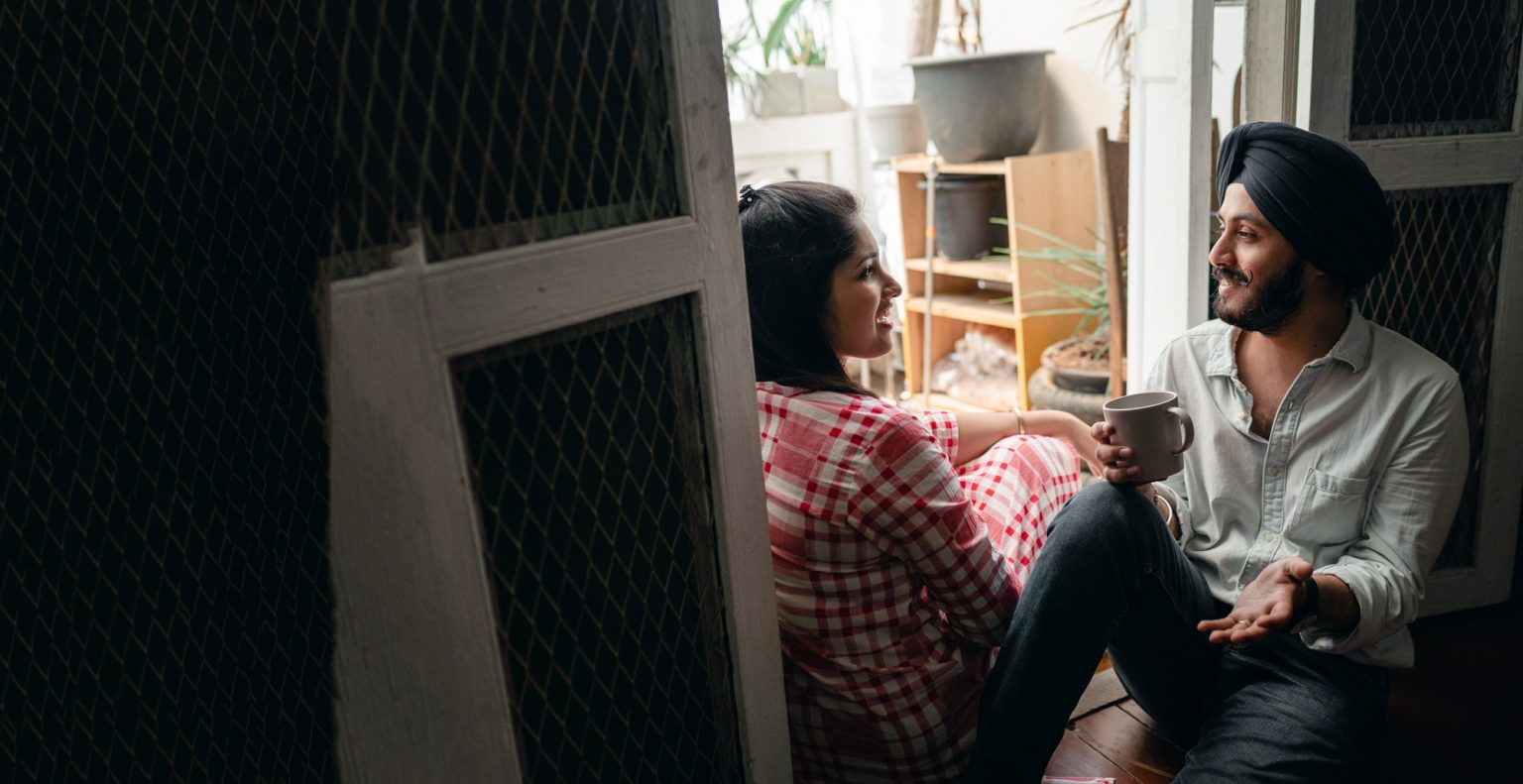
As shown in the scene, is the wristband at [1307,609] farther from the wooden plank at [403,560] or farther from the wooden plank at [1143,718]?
the wooden plank at [403,560]

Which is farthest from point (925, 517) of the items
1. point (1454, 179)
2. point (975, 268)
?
point (975, 268)

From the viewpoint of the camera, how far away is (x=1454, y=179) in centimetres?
169

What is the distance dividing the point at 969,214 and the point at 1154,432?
2.33 metres

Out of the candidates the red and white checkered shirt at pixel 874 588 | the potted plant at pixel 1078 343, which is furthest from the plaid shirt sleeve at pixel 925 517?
the potted plant at pixel 1078 343

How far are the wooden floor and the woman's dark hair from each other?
694mm

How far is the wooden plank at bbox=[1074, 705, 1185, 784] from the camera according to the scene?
1.56m

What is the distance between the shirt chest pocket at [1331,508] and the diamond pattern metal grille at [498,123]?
930 mm

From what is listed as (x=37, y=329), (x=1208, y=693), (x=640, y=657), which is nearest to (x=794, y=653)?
(x=640, y=657)

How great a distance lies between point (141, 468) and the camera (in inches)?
32.6

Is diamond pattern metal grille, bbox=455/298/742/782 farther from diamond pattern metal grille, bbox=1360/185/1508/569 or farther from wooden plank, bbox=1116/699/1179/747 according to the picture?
diamond pattern metal grille, bbox=1360/185/1508/569

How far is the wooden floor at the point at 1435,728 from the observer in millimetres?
1520

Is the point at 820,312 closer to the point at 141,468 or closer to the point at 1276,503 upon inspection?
the point at 1276,503

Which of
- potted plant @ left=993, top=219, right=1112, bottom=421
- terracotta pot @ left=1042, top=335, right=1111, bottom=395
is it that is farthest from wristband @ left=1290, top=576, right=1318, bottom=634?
terracotta pot @ left=1042, top=335, right=1111, bottom=395

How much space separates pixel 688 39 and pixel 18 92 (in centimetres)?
54
